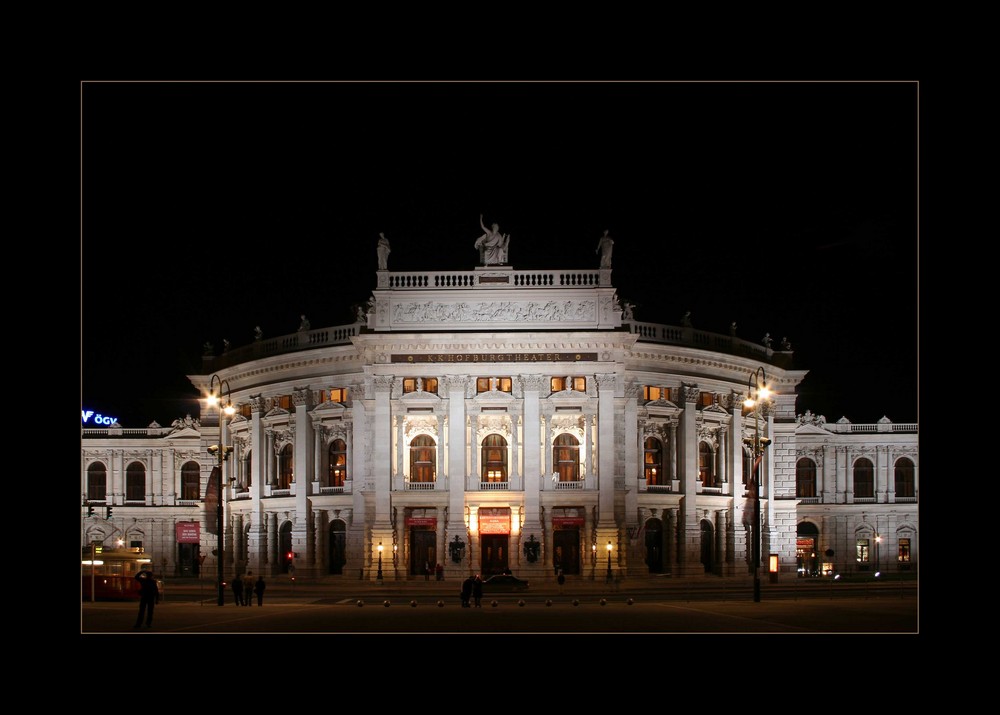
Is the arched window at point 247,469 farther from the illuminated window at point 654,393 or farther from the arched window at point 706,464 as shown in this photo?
the arched window at point 706,464

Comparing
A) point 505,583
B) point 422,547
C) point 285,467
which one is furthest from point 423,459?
point 505,583

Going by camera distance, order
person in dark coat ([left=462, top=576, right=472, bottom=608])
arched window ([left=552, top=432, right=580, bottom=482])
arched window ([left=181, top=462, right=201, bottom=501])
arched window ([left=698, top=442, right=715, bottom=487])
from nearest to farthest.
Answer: person in dark coat ([left=462, top=576, right=472, bottom=608])
arched window ([left=552, top=432, right=580, bottom=482])
arched window ([left=698, top=442, right=715, bottom=487])
arched window ([left=181, top=462, right=201, bottom=501])

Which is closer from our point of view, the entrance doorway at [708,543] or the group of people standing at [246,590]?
the group of people standing at [246,590]

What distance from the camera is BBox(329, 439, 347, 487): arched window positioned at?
8588 cm

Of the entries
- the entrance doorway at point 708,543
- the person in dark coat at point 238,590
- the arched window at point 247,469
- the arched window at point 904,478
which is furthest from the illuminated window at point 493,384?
the arched window at point 904,478

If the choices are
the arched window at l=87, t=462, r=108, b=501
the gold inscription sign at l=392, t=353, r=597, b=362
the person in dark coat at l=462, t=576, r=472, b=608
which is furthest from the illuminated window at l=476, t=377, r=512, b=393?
the arched window at l=87, t=462, r=108, b=501

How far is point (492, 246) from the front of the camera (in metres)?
80.9

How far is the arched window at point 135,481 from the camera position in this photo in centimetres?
10231

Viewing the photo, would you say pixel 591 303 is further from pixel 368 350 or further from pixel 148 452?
pixel 148 452

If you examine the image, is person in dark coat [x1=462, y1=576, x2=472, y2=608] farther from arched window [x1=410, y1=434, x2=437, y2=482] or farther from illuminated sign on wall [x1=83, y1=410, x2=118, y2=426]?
illuminated sign on wall [x1=83, y1=410, x2=118, y2=426]

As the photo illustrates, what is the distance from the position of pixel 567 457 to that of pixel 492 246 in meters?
13.1

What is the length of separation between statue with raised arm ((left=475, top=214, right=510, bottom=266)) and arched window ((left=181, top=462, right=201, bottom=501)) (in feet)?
108

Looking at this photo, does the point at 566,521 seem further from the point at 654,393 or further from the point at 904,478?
the point at 904,478

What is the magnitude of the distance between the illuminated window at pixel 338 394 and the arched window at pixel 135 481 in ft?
77.3
